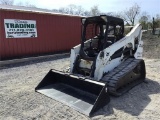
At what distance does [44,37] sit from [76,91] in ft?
25.8

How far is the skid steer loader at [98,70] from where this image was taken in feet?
16.4

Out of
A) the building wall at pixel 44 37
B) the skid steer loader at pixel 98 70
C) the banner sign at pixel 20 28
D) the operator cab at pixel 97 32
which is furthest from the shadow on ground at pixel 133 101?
the banner sign at pixel 20 28

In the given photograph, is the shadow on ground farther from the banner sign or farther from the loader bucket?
the banner sign

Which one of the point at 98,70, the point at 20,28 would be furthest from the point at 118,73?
A: the point at 20,28

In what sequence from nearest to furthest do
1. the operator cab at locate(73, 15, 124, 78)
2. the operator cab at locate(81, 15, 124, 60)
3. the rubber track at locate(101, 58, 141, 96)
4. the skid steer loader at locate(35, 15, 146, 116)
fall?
the skid steer loader at locate(35, 15, 146, 116) < the rubber track at locate(101, 58, 141, 96) < the operator cab at locate(73, 15, 124, 78) < the operator cab at locate(81, 15, 124, 60)

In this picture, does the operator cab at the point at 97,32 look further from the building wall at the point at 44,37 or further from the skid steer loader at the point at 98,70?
the building wall at the point at 44,37

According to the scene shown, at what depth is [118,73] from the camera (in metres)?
5.70

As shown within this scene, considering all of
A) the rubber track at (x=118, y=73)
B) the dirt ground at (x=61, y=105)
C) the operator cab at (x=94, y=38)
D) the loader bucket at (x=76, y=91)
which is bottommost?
the dirt ground at (x=61, y=105)

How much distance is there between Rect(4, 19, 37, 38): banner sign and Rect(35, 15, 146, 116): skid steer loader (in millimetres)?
5629

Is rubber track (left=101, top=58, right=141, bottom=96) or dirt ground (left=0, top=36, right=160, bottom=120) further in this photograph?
rubber track (left=101, top=58, right=141, bottom=96)

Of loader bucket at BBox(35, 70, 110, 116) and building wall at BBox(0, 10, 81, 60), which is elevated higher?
building wall at BBox(0, 10, 81, 60)

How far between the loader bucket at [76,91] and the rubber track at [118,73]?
1.40 feet

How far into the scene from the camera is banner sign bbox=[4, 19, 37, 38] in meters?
10.9

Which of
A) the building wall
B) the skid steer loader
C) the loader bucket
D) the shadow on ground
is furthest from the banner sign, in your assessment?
the shadow on ground
